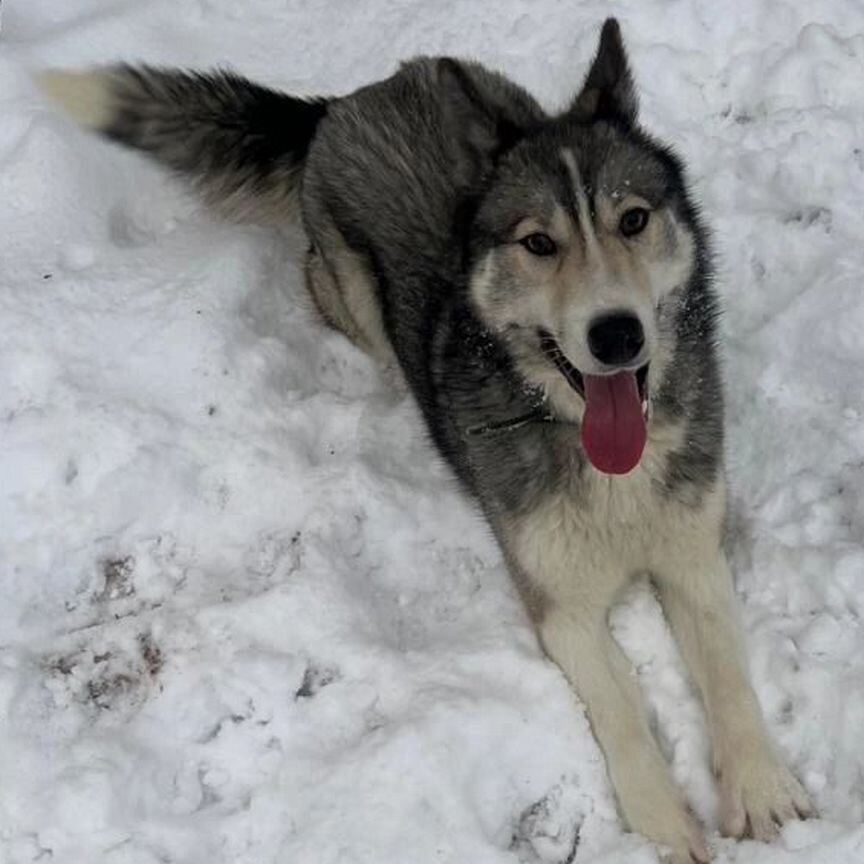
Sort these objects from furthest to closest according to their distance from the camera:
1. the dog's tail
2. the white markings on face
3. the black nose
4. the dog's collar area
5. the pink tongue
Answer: the dog's tail, the dog's collar area, the pink tongue, the white markings on face, the black nose

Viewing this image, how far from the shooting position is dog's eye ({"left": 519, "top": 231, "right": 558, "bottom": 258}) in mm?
3081

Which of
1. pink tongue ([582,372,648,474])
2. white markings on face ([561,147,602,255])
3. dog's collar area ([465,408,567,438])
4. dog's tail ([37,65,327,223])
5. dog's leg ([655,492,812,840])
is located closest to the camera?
white markings on face ([561,147,602,255])

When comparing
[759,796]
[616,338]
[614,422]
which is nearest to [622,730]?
[759,796]

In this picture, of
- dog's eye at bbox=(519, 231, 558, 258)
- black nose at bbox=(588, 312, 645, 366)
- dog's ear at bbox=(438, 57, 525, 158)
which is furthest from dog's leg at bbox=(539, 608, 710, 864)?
dog's ear at bbox=(438, 57, 525, 158)

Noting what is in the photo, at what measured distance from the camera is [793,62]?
5.00 m

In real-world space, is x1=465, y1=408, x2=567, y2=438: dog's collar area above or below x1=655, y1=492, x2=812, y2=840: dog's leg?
above

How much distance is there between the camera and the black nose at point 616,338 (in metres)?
2.83

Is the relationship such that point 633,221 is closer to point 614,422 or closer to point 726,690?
point 614,422

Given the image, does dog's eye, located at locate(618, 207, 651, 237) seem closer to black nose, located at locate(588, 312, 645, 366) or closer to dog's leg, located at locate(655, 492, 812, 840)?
black nose, located at locate(588, 312, 645, 366)

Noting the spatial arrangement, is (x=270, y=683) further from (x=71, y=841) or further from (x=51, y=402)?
(x=51, y=402)

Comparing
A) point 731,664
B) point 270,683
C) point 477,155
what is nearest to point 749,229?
point 477,155

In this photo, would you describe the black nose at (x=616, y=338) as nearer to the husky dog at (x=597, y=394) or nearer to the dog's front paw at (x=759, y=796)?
the husky dog at (x=597, y=394)

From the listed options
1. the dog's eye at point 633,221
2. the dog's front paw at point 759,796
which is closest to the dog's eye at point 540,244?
the dog's eye at point 633,221

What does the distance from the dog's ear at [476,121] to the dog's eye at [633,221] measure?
455 millimetres
